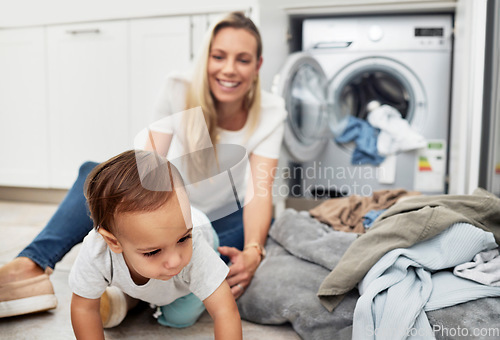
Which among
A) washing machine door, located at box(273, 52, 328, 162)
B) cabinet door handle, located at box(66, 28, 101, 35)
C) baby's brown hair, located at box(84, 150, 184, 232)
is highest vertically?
cabinet door handle, located at box(66, 28, 101, 35)

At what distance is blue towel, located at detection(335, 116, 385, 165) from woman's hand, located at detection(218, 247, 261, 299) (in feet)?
3.49

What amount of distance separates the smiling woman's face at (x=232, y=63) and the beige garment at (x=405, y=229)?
46 cm

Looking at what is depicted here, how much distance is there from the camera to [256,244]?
1006 millimetres

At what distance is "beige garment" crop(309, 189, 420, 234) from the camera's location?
117 centimetres

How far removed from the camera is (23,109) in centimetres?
223

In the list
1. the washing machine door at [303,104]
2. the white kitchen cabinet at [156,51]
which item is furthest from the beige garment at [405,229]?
the white kitchen cabinet at [156,51]

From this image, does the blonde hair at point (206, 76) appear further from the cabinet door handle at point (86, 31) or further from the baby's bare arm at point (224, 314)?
the cabinet door handle at point (86, 31)

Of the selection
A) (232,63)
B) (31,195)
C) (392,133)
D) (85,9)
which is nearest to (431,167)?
(392,133)

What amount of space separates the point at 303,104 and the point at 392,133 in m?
0.39

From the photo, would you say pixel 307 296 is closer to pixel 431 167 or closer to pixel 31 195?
pixel 431 167

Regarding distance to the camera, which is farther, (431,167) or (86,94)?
(86,94)

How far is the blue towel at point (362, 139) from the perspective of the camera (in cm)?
188

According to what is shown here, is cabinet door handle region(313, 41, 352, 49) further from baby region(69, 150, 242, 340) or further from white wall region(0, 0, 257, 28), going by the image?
baby region(69, 150, 242, 340)

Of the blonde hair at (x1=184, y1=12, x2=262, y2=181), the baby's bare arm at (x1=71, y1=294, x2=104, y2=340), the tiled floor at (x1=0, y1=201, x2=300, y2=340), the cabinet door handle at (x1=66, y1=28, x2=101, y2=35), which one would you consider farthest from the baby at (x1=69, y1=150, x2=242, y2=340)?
the cabinet door handle at (x1=66, y1=28, x2=101, y2=35)
